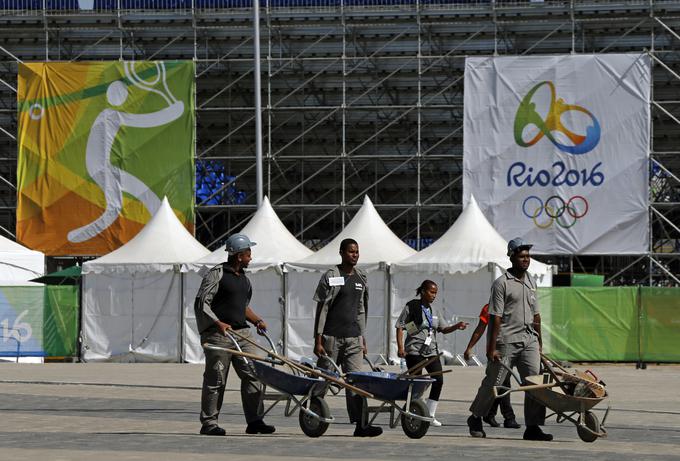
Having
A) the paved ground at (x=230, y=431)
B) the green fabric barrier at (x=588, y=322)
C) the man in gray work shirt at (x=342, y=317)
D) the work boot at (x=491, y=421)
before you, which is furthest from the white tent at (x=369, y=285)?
the man in gray work shirt at (x=342, y=317)

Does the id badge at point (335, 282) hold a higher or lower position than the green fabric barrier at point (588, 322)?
higher

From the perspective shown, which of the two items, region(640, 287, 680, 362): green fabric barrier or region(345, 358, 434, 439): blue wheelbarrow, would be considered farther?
region(640, 287, 680, 362): green fabric barrier

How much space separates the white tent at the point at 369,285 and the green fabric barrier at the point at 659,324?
463 centimetres

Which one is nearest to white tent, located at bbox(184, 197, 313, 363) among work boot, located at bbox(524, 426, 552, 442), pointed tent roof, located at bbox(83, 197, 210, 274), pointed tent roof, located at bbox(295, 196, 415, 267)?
pointed tent roof, located at bbox(295, 196, 415, 267)

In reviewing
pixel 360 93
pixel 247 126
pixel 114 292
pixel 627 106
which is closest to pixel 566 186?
pixel 627 106

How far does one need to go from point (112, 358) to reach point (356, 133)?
14.4 metres

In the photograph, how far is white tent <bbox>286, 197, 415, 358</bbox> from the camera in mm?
27828

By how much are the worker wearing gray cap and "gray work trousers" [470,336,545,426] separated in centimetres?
176

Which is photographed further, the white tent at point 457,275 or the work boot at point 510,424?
the white tent at point 457,275

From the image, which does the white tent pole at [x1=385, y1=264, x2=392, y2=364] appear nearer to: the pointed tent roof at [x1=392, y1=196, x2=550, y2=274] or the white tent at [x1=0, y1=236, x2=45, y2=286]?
the pointed tent roof at [x1=392, y1=196, x2=550, y2=274]

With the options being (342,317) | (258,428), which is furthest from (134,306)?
(258,428)

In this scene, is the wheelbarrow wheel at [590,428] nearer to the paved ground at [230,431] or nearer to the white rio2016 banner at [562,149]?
the paved ground at [230,431]

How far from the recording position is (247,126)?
136ft

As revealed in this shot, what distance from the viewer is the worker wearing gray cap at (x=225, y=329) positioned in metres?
12.0
